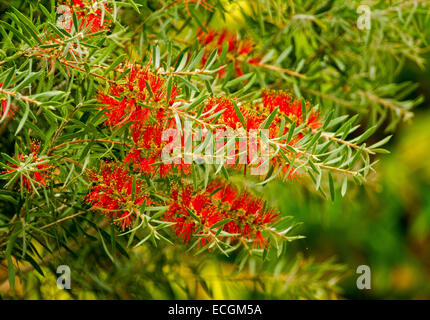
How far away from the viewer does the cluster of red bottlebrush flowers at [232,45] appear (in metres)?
0.69

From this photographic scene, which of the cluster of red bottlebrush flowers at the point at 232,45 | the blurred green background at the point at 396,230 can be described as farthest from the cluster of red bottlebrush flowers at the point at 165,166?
the blurred green background at the point at 396,230

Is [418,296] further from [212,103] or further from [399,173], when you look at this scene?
[212,103]

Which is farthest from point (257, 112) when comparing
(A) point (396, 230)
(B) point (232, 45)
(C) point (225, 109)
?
(A) point (396, 230)

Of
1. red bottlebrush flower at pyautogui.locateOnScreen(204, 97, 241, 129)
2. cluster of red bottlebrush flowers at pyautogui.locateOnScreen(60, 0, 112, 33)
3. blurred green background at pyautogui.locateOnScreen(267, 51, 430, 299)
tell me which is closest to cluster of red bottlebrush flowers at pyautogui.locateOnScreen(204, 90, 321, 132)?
A: red bottlebrush flower at pyautogui.locateOnScreen(204, 97, 241, 129)

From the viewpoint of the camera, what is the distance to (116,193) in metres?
0.48

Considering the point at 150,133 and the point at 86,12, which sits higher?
the point at 86,12

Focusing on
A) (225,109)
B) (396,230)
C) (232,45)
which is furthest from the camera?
(396,230)

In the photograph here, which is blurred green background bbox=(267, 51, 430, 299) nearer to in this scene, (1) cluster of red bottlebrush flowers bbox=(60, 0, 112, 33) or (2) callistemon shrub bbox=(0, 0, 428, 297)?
(2) callistemon shrub bbox=(0, 0, 428, 297)

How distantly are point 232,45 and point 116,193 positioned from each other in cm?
30

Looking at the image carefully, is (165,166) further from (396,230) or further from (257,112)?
(396,230)

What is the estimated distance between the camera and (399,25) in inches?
32.7

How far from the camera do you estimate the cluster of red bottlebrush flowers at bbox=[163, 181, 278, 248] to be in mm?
495

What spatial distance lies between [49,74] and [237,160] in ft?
0.57
